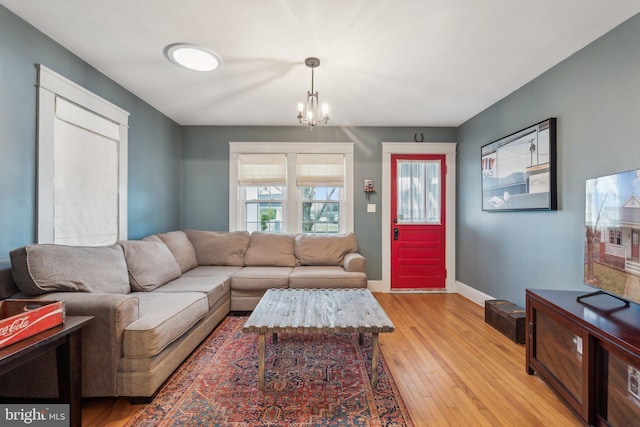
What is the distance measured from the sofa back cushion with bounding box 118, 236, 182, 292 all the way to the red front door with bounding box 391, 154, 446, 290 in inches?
117

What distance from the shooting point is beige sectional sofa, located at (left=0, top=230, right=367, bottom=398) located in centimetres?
165

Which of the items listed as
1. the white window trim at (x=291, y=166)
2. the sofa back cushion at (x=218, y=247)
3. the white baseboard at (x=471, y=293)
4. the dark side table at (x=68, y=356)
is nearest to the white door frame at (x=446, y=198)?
the white baseboard at (x=471, y=293)

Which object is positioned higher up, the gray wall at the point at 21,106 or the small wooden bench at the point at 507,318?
the gray wall at the point at 21,106

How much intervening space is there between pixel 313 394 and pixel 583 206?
248cm

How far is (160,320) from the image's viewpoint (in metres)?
1.80

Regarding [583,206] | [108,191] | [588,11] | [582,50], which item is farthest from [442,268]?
[108,191]

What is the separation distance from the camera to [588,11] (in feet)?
5.93

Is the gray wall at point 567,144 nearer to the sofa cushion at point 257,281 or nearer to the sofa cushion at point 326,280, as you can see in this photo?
Answer: the sofa cushion at point 326,280

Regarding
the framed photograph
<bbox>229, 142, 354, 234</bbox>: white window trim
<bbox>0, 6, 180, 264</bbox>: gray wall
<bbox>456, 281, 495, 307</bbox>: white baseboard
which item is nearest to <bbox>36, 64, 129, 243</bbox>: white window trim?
<bbox>0, 6, 180, 264</bbox>: gray wall

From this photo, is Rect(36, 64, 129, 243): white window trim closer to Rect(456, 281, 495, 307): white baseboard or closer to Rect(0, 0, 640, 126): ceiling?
Rect(0, 0, 640, 126): ceiling

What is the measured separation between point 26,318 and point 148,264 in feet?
4.35

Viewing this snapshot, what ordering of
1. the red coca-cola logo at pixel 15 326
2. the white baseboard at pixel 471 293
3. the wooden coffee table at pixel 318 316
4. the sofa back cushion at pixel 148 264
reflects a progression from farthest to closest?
the white baseboard at pixel 471 293 → the sofa back cushion at pixel 148 264 → the wooden coffee table at pixel 318 316 → the red coca-cola logo at pixel 15 326

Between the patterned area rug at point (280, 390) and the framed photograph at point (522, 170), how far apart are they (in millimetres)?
2094

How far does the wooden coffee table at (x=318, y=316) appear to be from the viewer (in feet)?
5.91
